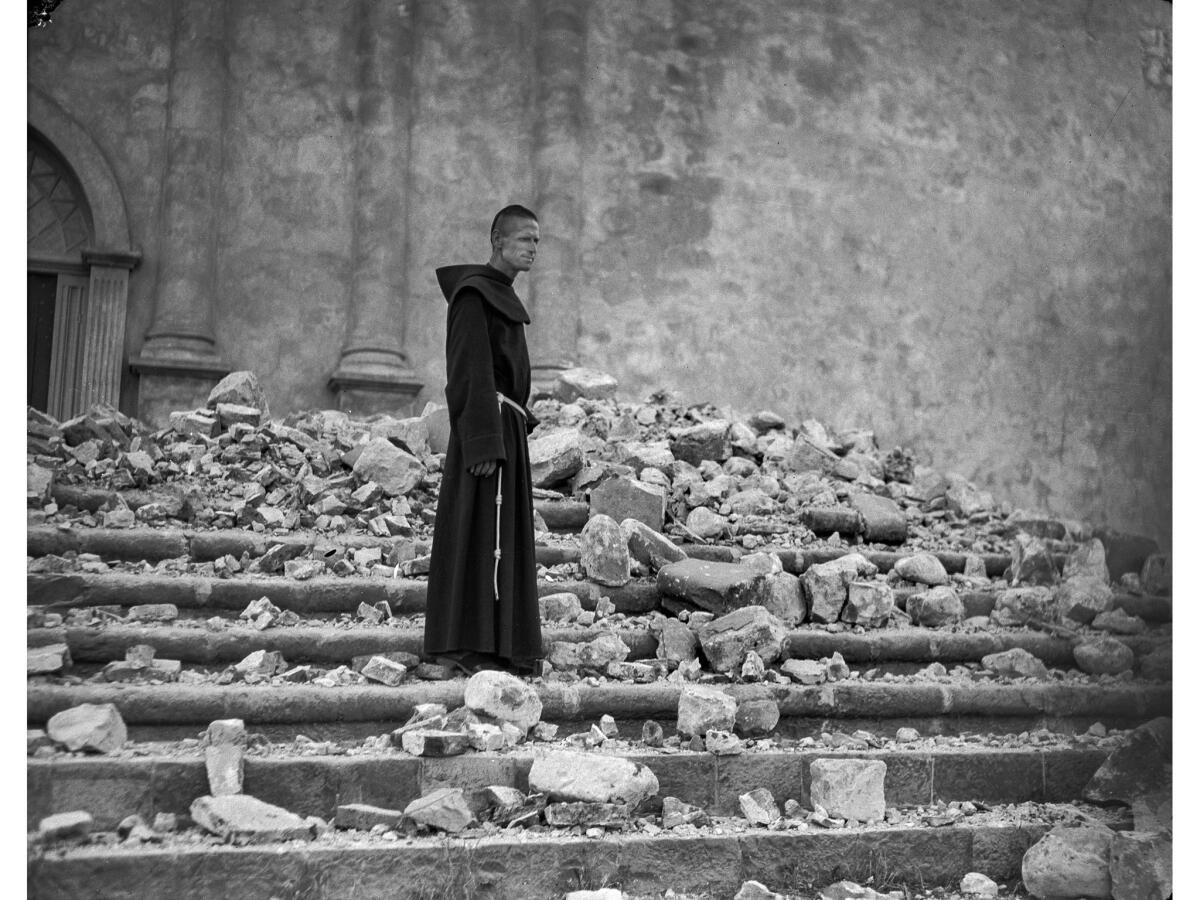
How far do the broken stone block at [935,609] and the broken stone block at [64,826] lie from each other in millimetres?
4320

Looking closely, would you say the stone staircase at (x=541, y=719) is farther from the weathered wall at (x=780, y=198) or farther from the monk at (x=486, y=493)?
the weathered wall at (x=780, y=198)

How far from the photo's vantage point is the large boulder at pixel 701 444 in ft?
28.8

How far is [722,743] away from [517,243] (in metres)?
2.17

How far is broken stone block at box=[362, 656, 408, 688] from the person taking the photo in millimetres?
4949

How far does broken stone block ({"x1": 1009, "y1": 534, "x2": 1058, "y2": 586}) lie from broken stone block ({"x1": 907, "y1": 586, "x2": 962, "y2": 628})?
1116mm

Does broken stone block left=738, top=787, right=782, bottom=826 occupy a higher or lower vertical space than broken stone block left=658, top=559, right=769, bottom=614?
lower

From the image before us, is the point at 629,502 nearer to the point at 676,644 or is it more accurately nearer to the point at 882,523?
the point at 676,644

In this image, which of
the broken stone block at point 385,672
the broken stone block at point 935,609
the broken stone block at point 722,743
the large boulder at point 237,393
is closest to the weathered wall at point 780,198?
the large boulder at point 237,393

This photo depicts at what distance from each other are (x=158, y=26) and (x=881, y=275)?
23.6ft

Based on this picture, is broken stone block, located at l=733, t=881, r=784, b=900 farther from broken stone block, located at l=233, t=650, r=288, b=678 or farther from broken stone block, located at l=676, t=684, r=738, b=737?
broken stone block, located at l=233, t=650, r=288, b=678

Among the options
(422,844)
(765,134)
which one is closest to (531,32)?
(765,134)

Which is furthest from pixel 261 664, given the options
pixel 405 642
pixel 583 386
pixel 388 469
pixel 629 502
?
pixel 583 386

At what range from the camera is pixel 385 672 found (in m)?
4.96

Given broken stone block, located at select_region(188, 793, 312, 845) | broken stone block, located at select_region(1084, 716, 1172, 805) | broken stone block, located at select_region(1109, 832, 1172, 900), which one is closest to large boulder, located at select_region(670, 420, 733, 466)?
broken stone block, located at select_region(1084, 716, 1172, 805)
